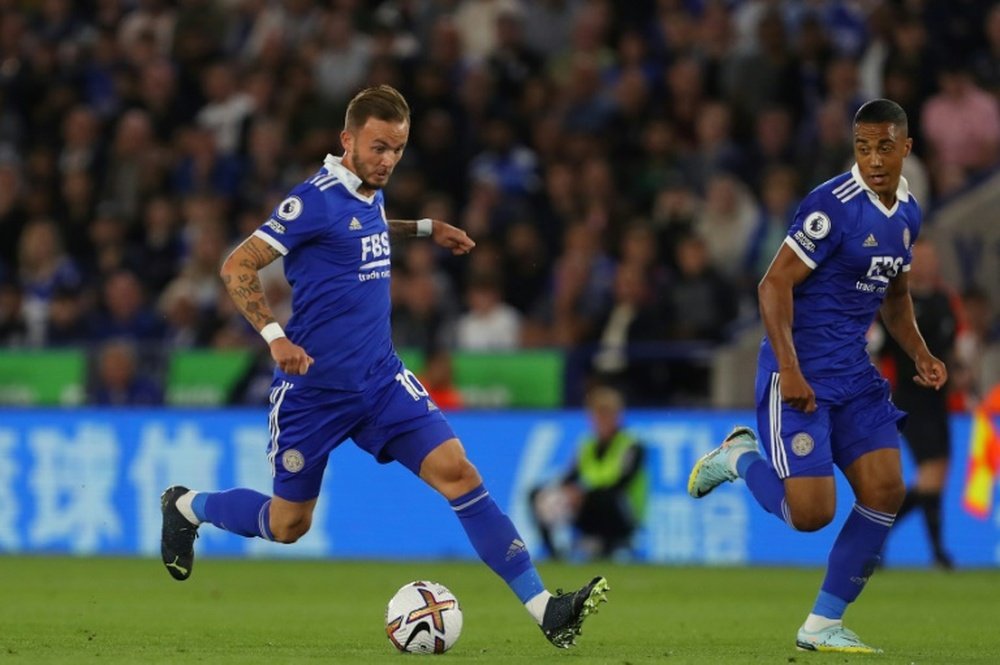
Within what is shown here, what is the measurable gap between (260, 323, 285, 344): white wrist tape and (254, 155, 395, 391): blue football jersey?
45 centimetres

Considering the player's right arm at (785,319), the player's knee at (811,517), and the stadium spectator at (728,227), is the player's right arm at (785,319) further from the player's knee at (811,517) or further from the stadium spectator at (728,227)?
the stadium spectator at (728,227)

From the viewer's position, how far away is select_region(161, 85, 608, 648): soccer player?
27.6 ft

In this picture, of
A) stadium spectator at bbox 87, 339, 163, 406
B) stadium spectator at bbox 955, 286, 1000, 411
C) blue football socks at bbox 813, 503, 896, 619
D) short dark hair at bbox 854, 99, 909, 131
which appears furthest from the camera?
stadium spectator at bbox 87, 339, 163, 406

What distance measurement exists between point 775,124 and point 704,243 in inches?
55.1

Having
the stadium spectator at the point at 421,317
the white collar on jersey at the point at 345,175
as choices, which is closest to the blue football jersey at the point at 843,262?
the white collar on jersey at the point at 345,175

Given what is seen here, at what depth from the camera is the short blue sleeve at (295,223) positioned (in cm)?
843

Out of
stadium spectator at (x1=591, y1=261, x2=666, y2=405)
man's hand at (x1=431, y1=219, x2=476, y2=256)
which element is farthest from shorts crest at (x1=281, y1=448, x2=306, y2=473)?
stadium spectator at (x1=591, y1=261, x2=666, y2=405)

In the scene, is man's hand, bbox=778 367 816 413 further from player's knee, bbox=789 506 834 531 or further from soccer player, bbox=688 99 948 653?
player's knee, bbox=789 506 834 531

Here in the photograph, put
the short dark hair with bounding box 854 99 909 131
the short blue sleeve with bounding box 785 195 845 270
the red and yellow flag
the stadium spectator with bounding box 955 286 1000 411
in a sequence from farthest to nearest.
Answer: the stadium spectator with bounding box 955 286 1000 411
the red and yellow flag
the short blue sleeve with bounding box 785 195 845 270
the short dark hair with bounding box 854 99 909 131

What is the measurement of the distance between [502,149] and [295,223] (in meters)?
10.5

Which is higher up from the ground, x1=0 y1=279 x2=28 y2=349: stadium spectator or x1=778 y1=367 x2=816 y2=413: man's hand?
x1=778 y1=367 x2=816 y2=413: man's hand

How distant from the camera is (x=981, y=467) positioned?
49.8 feet

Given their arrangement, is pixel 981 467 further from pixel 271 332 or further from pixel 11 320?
pixel 11 320

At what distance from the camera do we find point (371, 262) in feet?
28.5
